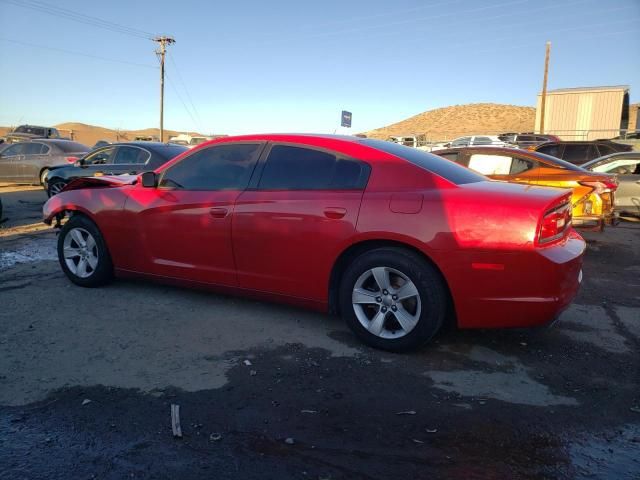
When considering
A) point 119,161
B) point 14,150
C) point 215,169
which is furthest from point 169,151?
point 14,150

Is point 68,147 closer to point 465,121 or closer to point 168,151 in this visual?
point 168,151

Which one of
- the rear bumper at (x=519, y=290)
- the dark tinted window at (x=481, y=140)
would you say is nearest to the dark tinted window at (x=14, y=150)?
the rear bumper at (x=519, y=290)

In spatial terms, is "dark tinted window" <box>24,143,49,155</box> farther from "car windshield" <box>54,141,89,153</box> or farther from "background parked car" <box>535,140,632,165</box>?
"background parked car" <box>535,140,632,165</box>

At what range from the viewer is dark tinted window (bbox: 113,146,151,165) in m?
9.73

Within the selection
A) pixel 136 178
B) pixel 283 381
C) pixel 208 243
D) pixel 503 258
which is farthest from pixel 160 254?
pixel 503 258

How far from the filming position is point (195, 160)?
4.70m

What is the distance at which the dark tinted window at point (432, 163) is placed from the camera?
384cm

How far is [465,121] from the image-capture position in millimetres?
71625

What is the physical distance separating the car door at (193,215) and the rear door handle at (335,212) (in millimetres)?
903

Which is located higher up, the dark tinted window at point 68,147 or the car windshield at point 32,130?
the car windshield at point 32,130

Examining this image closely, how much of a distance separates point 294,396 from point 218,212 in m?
1.89

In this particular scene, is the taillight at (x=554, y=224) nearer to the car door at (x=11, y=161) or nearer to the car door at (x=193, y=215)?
the car door at (x=193, y=215)

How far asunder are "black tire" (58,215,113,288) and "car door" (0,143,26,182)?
11022 mm

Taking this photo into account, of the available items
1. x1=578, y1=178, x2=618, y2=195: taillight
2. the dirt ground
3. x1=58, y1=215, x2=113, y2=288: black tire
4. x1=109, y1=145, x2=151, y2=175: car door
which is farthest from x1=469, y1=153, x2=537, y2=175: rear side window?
x1=109, y1=145, x2=151, y2=175: car door
